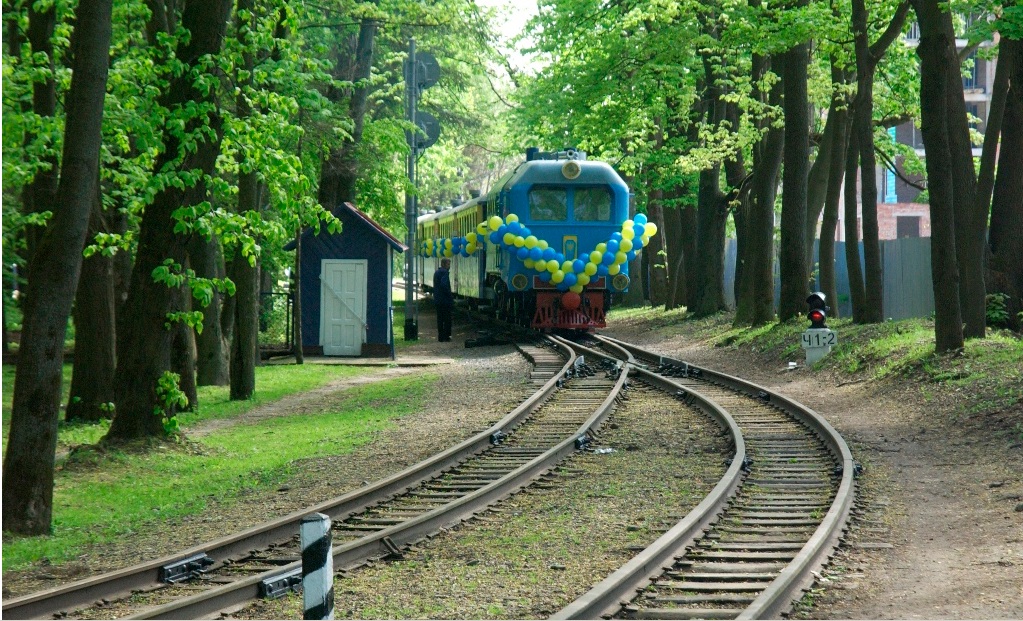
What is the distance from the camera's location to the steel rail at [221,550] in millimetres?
6566

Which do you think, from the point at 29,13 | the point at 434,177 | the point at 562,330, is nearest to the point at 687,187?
the point at 562,330

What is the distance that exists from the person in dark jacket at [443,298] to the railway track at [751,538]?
54.9ft

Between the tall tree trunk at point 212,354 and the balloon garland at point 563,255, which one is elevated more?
the balloon garland at point 563,255

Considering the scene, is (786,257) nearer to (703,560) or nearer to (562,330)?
(562,330)

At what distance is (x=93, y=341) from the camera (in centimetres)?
1661

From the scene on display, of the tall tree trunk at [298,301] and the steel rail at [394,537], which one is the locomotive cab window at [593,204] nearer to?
the tall tree trunk at [298,301]

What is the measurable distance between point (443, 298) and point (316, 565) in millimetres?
25951

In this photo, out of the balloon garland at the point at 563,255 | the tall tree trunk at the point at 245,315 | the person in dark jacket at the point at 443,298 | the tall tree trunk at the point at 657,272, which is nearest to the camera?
the tall tree trunk at the point at 245,315

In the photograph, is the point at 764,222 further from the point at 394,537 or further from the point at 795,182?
the point at 394,537

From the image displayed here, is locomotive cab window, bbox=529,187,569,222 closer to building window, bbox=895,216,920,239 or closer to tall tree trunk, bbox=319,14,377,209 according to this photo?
tall tree trunk, bbox=319,14,377,209

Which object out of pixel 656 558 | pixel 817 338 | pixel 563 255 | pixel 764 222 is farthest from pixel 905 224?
pixel 656 558

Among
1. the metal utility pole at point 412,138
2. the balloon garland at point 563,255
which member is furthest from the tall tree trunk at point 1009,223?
the metal utility pole at point 412,138

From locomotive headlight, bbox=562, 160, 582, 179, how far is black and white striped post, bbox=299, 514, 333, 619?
74.7 ft

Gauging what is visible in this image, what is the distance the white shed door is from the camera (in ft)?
88.5
